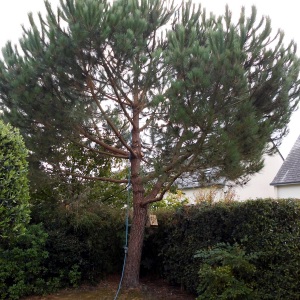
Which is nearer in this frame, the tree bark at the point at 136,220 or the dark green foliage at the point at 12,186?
the dark green foliage at the point at 12,186

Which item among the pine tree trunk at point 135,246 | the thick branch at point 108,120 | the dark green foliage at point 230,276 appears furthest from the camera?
the pine tree trunk at point 135,246

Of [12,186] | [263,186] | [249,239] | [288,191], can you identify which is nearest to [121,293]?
[249,239]

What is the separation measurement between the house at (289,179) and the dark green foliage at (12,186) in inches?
443

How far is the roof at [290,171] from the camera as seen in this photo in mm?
13875

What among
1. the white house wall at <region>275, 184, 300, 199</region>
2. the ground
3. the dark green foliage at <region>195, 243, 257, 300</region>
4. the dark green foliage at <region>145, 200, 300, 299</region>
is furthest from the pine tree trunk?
the white house wall at <region>275, 184, 300, 199</region>

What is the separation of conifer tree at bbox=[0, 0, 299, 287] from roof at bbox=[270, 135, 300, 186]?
7952mm

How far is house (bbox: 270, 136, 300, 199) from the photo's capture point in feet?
44.8

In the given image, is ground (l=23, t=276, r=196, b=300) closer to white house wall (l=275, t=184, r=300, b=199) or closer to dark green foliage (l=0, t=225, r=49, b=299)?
dark green foliage (l=0, t=225, r=49, b=299)

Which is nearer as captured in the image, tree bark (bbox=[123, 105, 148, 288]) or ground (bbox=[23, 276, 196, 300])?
ground (bbox=[23, 276, 196, 300])

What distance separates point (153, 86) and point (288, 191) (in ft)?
31.9

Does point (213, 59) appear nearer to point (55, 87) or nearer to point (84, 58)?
point (84, 58)

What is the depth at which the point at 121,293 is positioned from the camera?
6.93m

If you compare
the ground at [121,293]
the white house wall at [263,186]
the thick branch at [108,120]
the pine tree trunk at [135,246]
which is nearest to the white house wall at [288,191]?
the white house wall at [263,186]

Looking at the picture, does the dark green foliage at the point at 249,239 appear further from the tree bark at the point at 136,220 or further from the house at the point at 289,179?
the house at the point at 289,179
